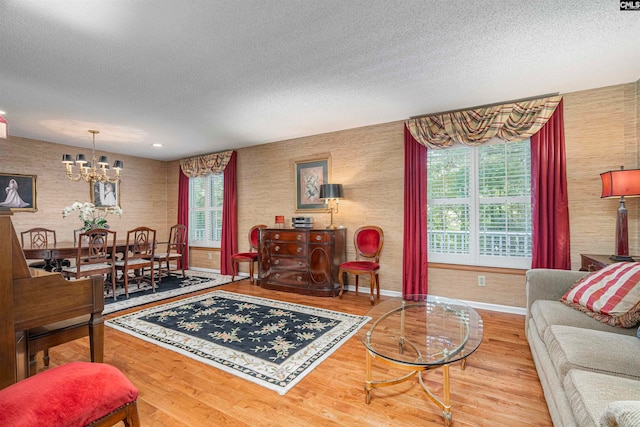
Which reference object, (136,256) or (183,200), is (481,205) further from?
(183,200)

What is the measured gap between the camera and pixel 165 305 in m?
3.81

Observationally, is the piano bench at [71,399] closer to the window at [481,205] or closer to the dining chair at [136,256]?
the dining chair at [136,256]

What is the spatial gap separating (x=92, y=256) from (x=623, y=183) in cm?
592

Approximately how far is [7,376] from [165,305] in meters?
2.68

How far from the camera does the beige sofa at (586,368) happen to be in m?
1.06

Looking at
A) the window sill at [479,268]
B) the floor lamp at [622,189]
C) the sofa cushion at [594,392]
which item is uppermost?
the floor lamp at [622,189]

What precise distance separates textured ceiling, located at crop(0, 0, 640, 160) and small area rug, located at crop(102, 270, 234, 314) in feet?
8.14

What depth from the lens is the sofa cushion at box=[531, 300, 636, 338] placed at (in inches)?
70.9

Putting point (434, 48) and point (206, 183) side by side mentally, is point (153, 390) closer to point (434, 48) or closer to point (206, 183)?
point (434, 48)

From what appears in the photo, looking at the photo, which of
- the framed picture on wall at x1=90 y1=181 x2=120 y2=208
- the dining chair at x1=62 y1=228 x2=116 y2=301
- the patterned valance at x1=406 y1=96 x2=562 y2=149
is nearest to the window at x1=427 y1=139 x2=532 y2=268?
the patterned valance at x1=406 y1=96 x2=562 y2=149

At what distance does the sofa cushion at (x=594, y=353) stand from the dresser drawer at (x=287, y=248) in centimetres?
315

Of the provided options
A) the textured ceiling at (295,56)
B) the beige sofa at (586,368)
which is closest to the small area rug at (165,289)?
the textured ceiling at (295,56)

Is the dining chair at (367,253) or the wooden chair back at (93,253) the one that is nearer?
the wooden chair back at (93,253)

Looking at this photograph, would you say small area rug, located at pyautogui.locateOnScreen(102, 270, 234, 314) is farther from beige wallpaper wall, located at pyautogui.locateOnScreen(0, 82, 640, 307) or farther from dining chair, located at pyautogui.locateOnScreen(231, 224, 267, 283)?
beige wallpaper wall, located at pyautogui.locateOnScreen(0, 82, 640, 307)
